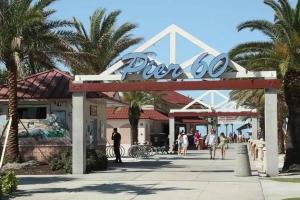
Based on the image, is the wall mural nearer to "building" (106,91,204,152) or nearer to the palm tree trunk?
the palm tree trunk

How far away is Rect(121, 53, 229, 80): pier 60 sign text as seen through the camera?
2162cm

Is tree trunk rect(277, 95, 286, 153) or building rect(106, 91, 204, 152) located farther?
building rect(106, 91, 204, 152)

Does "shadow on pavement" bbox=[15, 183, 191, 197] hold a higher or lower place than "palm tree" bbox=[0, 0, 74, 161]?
lower

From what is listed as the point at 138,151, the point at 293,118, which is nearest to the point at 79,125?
the point at 293,118

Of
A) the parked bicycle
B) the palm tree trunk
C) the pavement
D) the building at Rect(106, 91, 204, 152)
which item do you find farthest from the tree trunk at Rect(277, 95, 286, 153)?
the pavement

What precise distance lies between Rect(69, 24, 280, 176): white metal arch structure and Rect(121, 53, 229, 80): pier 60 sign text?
0.82 ft

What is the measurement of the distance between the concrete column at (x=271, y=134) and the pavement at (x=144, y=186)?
0.66 meters

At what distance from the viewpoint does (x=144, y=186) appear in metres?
17.7

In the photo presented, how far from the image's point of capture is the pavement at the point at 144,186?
15.3 metres

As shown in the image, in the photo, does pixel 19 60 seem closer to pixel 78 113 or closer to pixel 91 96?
pixel 78 113

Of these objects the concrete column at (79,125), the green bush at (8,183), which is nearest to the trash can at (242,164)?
the concrete column at (79,125)

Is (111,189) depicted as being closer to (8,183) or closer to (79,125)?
(8,183)

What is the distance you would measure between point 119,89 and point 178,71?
2.40m

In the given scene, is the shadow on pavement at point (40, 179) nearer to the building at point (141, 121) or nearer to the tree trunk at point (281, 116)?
the tree trunk at point (281, 116)
